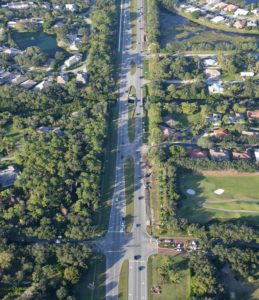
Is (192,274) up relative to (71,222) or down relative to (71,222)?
down

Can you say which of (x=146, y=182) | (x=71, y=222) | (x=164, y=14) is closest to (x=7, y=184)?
(x=71, y=222)

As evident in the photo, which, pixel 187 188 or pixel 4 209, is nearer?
pixel 4 209

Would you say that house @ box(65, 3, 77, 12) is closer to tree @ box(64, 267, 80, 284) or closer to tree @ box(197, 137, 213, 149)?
tree @ box(197, 137, 213, 149)

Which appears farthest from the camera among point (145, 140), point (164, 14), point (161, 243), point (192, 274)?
point (164, 14)

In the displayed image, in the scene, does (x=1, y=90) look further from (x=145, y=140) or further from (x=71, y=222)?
(x=71, y=222)

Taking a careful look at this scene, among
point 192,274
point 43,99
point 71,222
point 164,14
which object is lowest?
point 192,274

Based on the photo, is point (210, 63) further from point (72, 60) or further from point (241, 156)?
point (72, 60)
